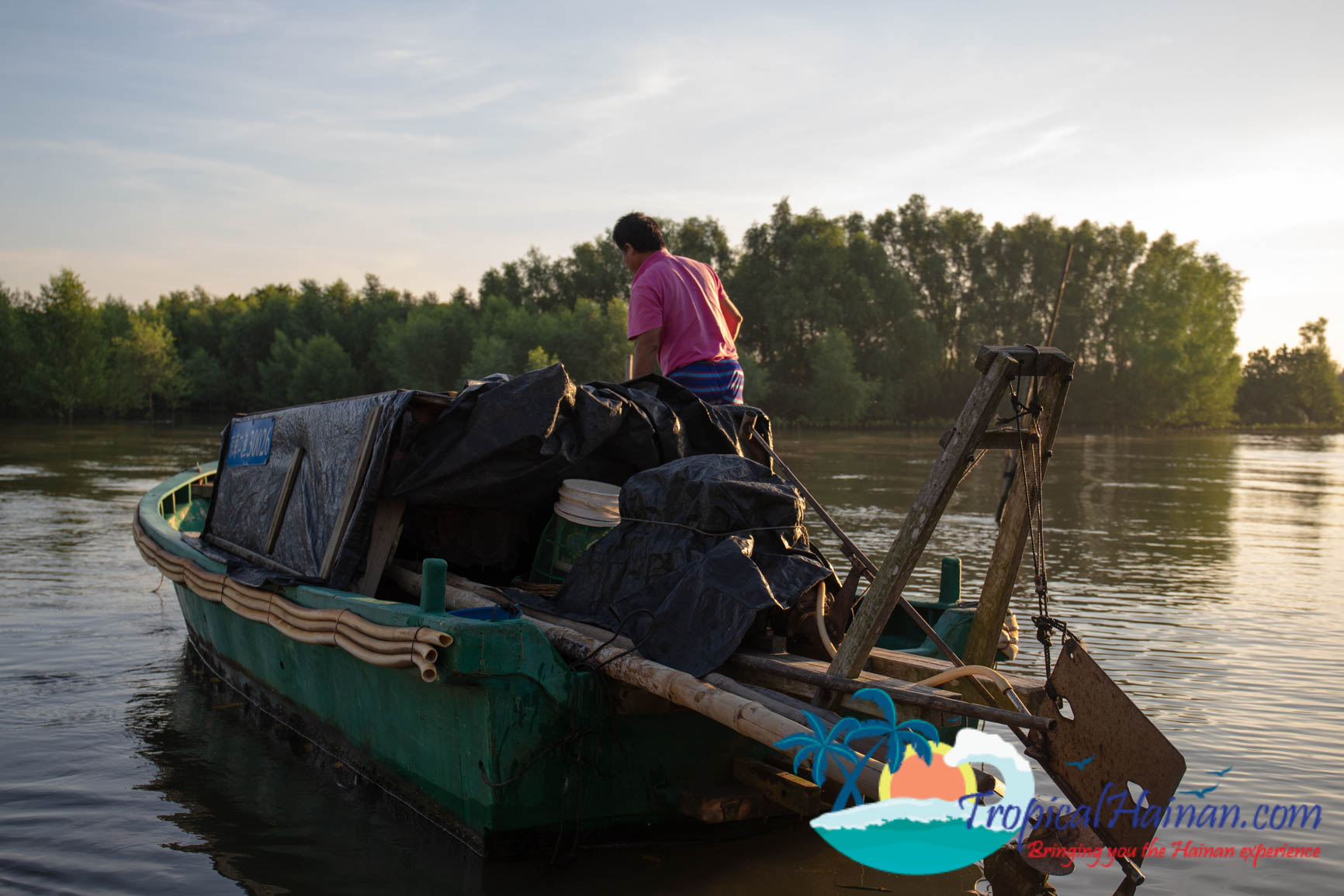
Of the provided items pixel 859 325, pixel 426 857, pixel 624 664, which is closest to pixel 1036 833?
pixel 624 664

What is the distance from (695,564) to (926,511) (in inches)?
44.0

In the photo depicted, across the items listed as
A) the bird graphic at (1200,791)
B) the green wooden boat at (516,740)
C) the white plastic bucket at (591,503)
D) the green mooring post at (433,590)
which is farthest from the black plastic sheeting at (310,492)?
the bird graphic at (1200,791)

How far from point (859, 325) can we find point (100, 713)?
226ft

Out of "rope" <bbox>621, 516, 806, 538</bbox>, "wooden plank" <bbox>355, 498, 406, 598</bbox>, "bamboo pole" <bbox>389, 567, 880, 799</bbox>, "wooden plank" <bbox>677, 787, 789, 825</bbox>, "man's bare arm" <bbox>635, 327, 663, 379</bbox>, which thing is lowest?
"wooden plank" <bbox>677, 787, 789, 825</bbox>

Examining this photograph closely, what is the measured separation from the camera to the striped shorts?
18.4ft

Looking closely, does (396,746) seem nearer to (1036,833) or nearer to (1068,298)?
(1036,833)

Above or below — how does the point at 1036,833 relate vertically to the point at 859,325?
below

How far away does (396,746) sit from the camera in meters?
4.21

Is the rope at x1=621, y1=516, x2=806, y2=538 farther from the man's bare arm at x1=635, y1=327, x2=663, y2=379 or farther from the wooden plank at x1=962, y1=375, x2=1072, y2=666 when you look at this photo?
the man's bare arm at x1=635, y1=327, x2=663, y2=379

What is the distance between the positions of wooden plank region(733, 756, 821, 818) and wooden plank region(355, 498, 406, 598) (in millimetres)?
2150

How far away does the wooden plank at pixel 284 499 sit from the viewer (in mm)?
5832

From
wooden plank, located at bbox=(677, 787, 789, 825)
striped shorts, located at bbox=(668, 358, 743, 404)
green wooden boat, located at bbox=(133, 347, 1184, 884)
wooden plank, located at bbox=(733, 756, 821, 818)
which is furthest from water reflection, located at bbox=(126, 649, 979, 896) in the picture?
striped shorts, located at bbox=(668, 358, 743, 404)

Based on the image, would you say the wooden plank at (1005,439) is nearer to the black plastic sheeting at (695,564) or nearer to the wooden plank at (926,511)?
the wooden plank at (926,511)

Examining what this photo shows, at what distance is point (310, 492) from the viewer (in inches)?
220
